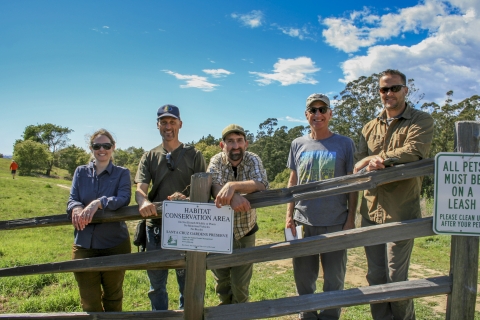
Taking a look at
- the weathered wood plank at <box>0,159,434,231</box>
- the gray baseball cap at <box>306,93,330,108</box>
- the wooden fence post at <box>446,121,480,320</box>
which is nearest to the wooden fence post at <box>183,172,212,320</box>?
the weathered wood plank at <box>0,159,434,231</box>

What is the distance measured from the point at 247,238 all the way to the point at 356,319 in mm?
2170

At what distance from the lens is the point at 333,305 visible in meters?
3.00

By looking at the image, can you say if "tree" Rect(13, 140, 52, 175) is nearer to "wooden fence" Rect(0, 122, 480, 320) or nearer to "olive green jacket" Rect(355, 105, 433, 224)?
"wooden fence" Rect(0, 122, 480, 320)

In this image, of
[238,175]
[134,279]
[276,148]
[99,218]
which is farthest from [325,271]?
[276,148]

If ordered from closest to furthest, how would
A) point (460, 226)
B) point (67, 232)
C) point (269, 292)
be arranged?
point (460, 226)
point (269, 292)
point (67, 232)

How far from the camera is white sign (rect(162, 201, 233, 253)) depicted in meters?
3.15

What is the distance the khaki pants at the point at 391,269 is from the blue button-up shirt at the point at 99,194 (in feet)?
8.38

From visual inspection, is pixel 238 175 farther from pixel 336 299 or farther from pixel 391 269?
pixel 391 269

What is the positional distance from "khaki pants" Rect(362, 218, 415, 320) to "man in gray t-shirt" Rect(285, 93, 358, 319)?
0.30 meters

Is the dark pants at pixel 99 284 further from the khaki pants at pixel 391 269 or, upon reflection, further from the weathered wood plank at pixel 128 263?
the khaki pants at pixel 391 269

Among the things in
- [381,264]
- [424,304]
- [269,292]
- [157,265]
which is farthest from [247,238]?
[424,304]

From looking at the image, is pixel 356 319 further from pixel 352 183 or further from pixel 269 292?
pixel 352 183

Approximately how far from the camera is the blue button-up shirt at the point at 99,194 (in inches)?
145

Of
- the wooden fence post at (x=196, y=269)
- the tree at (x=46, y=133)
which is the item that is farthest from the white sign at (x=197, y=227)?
the tree at (x=46, y=133)
